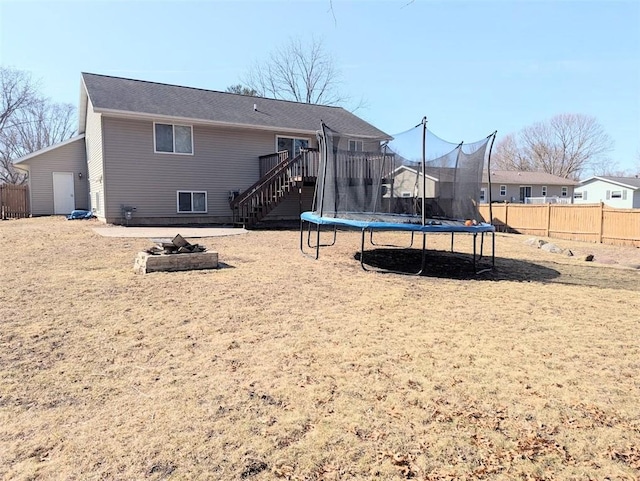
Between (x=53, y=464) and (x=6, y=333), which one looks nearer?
(x=53, y=464)

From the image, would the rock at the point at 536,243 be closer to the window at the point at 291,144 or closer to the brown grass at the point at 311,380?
the brown grass at the point at 311,380

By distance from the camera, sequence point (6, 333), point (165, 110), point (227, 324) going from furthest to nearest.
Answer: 1. point (165, 110)
2. point (227, 324)
3. point (6, 333)

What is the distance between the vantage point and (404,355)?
11.9ft

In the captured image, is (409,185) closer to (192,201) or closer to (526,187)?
(192,201)

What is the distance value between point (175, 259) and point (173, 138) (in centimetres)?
1018

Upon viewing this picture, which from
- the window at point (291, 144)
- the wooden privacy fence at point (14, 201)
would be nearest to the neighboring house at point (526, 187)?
the window at point (291, 144)

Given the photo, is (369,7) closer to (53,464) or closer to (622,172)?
(53,464)

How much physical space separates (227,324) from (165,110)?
13030 mm

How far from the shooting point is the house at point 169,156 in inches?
578

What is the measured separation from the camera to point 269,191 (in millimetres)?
15172

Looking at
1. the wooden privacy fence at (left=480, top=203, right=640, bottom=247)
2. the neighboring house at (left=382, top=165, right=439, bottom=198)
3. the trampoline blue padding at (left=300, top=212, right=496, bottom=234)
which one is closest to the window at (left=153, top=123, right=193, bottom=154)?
the trampoline blue padding at (left=300, top=212, right=496, bottom=234)

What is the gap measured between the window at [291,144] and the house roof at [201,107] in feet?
1.93

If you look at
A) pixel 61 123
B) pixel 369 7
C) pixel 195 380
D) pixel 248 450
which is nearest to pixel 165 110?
pixel 369 7

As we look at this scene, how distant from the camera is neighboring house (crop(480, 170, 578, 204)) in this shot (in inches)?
1383
